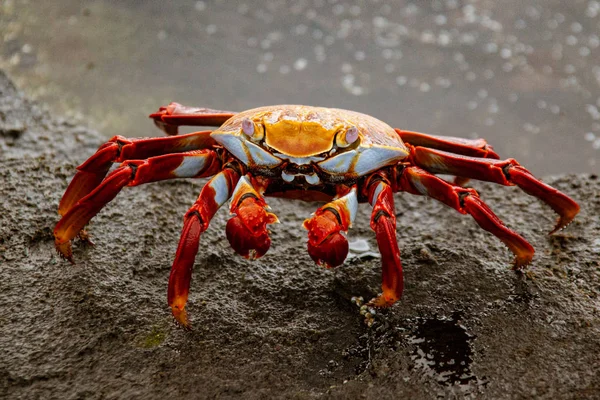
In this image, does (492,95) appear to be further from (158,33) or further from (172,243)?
(172,243)

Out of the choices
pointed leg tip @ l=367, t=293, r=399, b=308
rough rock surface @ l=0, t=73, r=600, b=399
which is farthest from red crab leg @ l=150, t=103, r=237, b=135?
pointed leg tip @ l=367, t=293, r=399, b=308

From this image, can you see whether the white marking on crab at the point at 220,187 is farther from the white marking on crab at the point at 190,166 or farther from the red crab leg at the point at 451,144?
the red crab leg at the point at 451,144

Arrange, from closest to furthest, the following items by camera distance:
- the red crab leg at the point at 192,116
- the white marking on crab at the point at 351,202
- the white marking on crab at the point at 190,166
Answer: the white marking on crab at the point at 351,202
the white marking on crab at the point at 190,166
the red crab leg at the point at 192,116

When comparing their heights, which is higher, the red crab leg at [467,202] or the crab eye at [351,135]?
the crab eye at [351,135]

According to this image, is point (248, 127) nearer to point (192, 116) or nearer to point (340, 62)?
point (192, 116)

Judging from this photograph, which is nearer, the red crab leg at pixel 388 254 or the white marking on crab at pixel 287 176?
the red crab leg at pixel 388 254

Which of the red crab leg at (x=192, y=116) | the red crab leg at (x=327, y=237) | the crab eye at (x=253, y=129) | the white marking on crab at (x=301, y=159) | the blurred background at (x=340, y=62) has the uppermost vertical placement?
the crab eye at (x=253, y=129)

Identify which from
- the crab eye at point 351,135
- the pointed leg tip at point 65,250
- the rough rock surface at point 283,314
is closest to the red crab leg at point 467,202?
the rough rock surface at point 283,314

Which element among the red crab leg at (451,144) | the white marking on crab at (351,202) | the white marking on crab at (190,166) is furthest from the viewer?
the red crab leg at (451,144)
